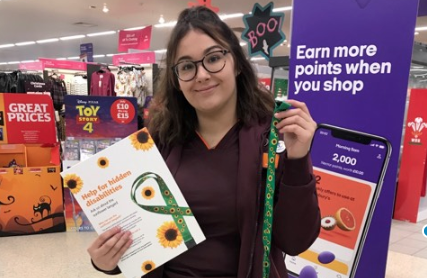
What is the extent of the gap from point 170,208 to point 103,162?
0.23 m

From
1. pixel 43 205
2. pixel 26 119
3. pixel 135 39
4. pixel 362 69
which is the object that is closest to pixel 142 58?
pixel 26 119

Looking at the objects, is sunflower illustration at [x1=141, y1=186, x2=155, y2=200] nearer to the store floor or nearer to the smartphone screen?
the smartphone screen

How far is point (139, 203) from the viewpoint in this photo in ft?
3.43

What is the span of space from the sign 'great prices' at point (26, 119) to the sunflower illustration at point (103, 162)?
3.46 m

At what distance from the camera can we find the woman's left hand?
0.93m

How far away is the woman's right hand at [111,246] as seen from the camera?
1017mm

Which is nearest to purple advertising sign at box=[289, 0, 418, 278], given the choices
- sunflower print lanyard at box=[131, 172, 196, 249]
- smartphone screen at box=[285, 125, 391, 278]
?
smartphone screen at box=[285, 125, 391, 278]

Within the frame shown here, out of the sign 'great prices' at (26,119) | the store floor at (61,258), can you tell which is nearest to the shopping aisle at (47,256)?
the store floor at (61,258)

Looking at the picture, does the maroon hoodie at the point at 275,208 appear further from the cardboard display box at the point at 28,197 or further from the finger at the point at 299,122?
the cardboard display box at the point at 28,197

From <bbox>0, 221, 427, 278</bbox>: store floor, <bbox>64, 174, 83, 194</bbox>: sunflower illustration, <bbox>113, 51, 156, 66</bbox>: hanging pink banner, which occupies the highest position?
<bbox>113, 51, 156, 66</bbox>: hanging pink banner

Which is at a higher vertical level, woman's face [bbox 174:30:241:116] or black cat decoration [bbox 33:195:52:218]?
woman's face [bbox 174:30:241:116]

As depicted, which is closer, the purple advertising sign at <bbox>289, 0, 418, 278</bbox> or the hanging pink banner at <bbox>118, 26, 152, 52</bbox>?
the purple advertising sign at <bbox>289, 0, 418, 278</bbox>

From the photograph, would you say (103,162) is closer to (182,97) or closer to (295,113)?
(182,97)

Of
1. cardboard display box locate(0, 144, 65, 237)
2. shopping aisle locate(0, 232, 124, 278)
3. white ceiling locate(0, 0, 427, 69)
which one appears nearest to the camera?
shopping aisle locate(0, 232, 124, 278)
